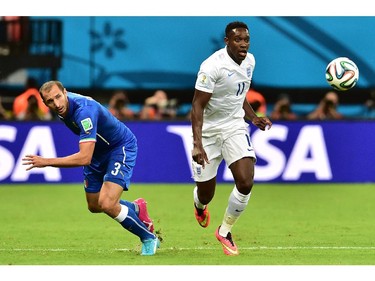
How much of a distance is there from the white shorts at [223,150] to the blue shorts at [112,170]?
2.69ft

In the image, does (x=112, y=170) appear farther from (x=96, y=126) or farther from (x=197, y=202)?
(x=197, y=202)

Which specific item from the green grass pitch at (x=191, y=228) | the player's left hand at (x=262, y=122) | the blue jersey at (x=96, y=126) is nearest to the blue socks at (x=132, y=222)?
the green grass pitch at (x=191, y=228)

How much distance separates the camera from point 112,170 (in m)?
11.2

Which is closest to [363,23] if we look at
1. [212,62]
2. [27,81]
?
[27,81]

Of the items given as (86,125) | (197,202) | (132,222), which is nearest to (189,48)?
(197,202)

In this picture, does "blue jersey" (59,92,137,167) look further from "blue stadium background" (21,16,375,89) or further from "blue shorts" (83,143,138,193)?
"blue stadium background" (21,16,375,89)

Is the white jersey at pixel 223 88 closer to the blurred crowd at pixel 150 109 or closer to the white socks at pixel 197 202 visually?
the white socks at pixel 197 202

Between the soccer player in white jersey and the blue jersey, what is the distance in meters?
0.76

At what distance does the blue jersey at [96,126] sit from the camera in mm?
10773

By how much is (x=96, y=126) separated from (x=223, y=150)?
1.60 meters

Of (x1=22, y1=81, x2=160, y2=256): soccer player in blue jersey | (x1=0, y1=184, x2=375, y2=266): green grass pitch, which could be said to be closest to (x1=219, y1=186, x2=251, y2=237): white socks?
(x1=0, y1=184, x2=375, y2=266): green grass pitch

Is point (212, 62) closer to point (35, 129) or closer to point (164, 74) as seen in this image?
point (35, 129)

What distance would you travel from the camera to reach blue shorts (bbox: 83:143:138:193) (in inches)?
443

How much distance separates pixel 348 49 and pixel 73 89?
661 centimetres
